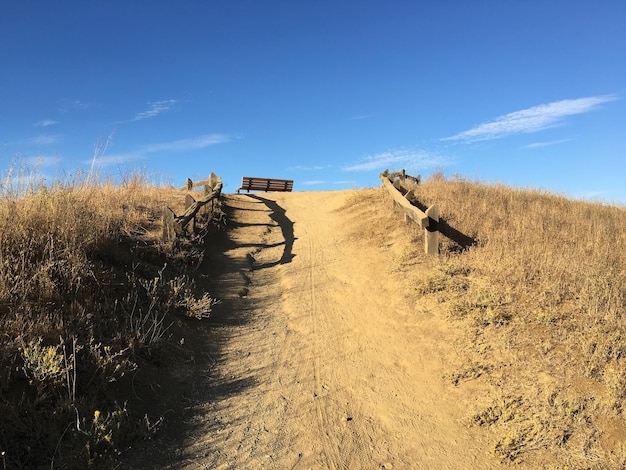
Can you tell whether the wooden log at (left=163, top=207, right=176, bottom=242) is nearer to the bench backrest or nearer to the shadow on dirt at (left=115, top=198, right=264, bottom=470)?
the shadow on dirt at (left=115, top=198, right=264, bottom=470)

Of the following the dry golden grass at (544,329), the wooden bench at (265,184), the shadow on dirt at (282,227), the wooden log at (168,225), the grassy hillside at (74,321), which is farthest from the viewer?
the wooden bench at (265,184)

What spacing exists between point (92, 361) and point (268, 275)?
195 inches

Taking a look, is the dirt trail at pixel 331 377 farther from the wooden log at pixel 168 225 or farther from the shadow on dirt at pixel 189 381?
the wooden log at pixel 168 225

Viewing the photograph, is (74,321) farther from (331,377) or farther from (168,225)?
(168,225)

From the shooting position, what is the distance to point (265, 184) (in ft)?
71.4

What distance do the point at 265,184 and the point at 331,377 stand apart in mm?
17565

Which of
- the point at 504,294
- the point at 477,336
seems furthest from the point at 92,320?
the point at 504,294

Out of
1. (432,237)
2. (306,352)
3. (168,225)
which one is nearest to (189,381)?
(306,352)

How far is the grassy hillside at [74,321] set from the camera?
3.24 meters

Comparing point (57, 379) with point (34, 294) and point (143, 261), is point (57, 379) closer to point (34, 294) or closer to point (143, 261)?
point (34, 294)

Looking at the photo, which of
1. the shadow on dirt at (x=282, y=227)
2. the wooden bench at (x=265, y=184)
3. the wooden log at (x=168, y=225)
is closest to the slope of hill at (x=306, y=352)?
the wooden log at (x=168, y=225)

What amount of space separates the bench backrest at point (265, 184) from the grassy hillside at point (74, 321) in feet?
44.8

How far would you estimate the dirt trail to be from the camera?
12.3 ft

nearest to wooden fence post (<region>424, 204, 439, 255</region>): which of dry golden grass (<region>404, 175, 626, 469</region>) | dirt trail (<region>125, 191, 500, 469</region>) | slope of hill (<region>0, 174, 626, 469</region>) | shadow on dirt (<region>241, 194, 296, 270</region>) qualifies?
dry golden grass (<region>404, 175, 626, 469</region>)
